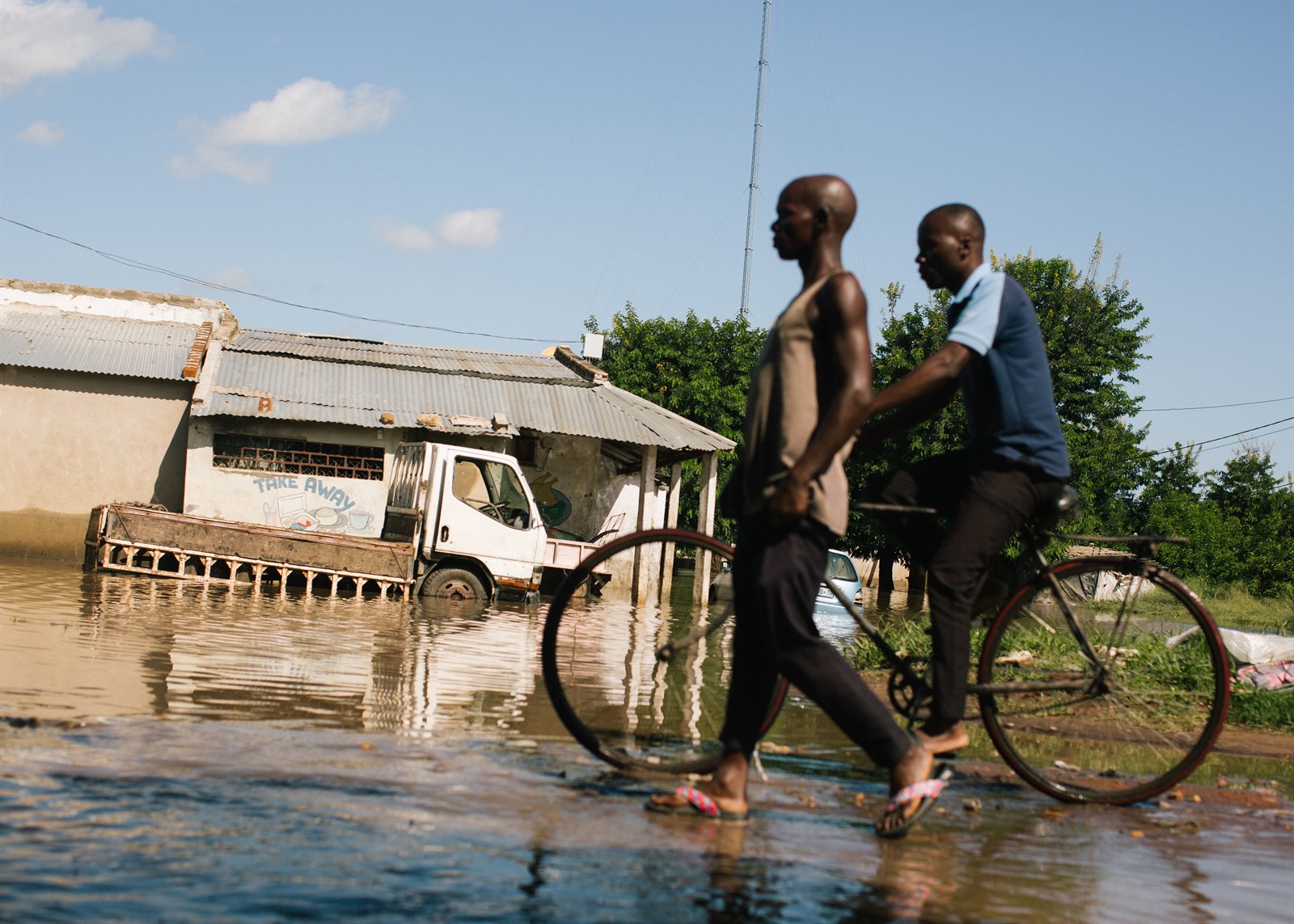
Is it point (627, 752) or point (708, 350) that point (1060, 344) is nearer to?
point (708, 350)

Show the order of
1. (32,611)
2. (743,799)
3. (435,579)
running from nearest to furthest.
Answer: (743,799) → (32,611) → (435,579)

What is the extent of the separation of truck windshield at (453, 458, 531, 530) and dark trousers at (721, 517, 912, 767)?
13002 millimetres

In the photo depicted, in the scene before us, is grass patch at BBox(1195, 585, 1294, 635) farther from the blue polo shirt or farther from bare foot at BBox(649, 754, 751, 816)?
bare foot at BBox(649, 754, 751, 816)

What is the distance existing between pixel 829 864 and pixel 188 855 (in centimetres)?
163

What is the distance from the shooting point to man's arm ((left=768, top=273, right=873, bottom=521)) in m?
3.58

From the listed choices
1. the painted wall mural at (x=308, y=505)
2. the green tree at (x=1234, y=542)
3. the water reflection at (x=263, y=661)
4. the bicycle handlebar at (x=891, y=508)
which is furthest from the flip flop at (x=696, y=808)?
the green tree at (x=1234, y=542)

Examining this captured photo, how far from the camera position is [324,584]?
16.9 m

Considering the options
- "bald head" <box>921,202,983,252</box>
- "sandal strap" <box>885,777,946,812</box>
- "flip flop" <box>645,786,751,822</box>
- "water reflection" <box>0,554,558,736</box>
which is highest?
"bald head" <box>921,202,983,252</box>

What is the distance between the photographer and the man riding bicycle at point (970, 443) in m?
4.13

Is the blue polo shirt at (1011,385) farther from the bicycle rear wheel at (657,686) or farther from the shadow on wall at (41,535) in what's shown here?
the shadow on wall at (41,535)

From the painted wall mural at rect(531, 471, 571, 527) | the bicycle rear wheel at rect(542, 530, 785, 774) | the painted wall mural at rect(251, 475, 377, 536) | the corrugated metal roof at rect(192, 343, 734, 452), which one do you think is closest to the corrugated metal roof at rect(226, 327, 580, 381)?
the corrugated metal roof at rect(192, 343, 734, 452)

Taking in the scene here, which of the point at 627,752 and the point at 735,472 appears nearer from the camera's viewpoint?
the point at 735,472

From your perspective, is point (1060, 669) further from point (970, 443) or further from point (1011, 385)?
point (1011, 385)

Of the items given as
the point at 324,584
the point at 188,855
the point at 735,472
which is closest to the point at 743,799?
the point at 735,472
